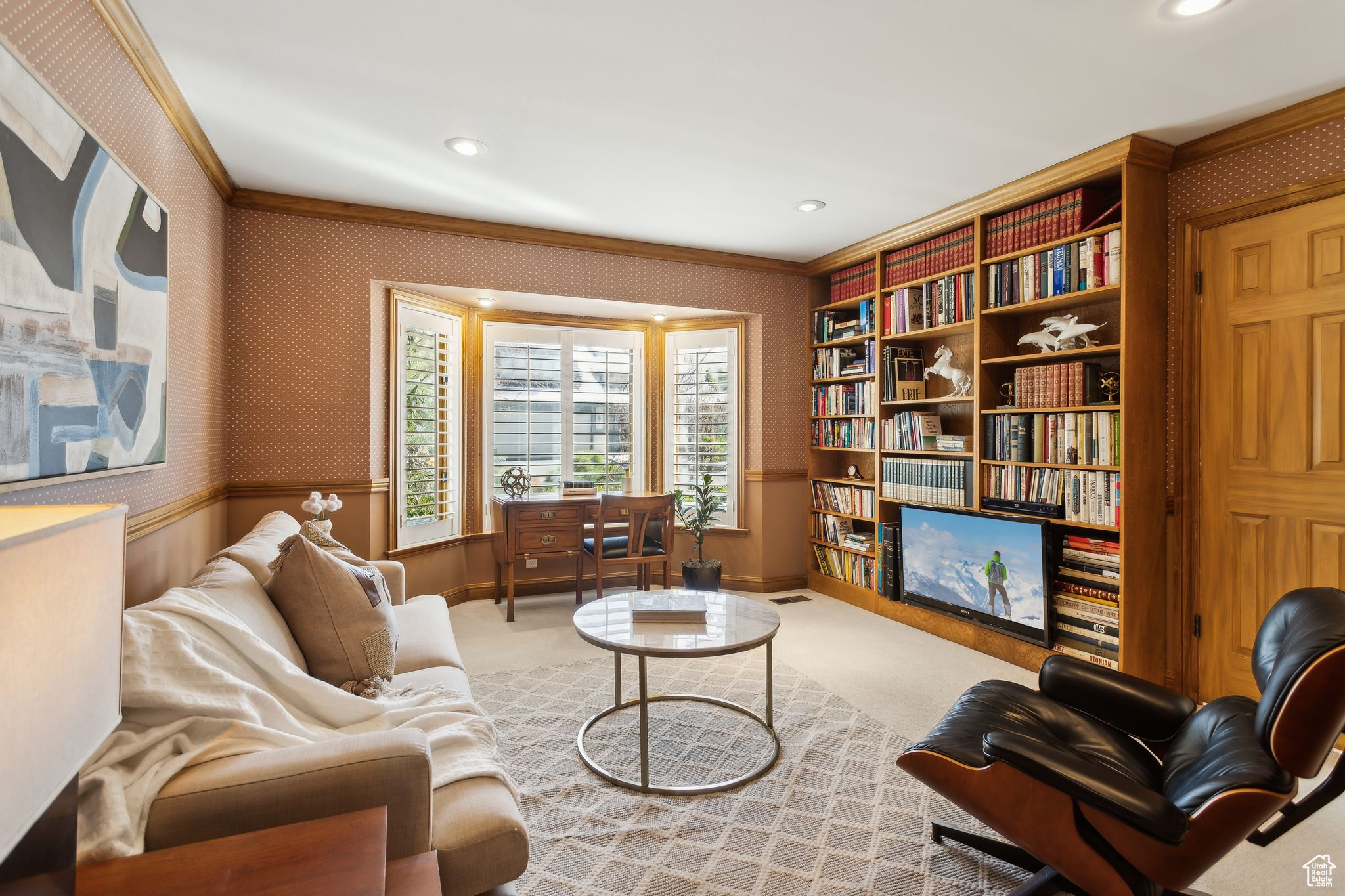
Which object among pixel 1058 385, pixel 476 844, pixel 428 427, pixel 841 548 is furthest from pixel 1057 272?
pixel 428 427

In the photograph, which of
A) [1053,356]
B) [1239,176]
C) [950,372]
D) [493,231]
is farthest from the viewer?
[493,231]

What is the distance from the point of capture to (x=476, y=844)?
51.1 inches

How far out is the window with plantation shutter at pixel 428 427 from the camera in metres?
4.23

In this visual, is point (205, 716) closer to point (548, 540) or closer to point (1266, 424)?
point (548, 540)

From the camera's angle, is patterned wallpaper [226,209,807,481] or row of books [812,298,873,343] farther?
row of books [812,298,873,343]

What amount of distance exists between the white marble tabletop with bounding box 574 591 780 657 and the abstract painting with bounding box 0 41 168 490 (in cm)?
160

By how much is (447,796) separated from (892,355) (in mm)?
3829

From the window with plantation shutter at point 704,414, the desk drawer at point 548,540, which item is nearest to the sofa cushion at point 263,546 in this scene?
the desk drawer at point 548,540

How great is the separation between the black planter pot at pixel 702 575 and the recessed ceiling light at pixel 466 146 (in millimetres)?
3038

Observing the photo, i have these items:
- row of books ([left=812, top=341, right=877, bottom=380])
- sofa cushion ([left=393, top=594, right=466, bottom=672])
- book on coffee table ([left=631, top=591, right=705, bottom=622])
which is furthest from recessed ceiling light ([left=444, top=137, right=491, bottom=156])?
row of books ([left=812, top=341, right=877, bottom=380])

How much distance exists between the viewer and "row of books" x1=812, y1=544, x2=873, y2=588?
4.59m

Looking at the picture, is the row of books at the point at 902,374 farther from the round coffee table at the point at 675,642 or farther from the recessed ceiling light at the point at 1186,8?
the recessed ceiling light at the point at 1186,8

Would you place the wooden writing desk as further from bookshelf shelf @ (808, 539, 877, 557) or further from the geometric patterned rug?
bookshelf shelf @ (808, 539, 877, 557)

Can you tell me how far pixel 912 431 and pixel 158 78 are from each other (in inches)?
160
